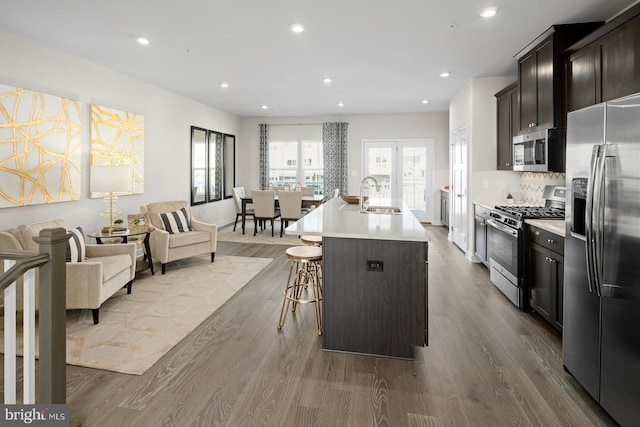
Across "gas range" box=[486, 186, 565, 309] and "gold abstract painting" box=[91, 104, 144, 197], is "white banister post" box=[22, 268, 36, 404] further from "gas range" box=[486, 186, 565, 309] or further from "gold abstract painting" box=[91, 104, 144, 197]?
"gas range" box=[486, 186, 565, 309]

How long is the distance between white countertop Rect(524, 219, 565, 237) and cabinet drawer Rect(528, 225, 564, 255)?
4 cm

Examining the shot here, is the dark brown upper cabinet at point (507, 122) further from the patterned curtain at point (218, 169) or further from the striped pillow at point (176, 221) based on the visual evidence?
the patterned curtain at point (218, 169)

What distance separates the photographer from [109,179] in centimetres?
415

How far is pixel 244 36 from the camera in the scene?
3902 millimetres

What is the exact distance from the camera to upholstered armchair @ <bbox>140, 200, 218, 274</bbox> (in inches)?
185

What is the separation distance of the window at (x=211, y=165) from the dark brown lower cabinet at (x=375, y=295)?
18.1ft

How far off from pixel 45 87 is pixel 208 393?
3.96 meters

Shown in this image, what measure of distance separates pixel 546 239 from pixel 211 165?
684cm

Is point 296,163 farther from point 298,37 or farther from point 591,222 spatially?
point 591,222

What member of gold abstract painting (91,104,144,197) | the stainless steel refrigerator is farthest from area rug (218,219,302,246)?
the stainless steel refrigerator

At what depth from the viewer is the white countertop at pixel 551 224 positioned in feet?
9.39

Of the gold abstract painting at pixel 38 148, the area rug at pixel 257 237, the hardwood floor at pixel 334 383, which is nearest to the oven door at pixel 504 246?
the hardwood floor at pixel 334 383

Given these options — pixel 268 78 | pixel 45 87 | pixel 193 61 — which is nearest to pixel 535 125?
pixel 268 78

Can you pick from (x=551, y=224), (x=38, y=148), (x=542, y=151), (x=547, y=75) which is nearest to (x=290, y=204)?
(x=38, y=148)
